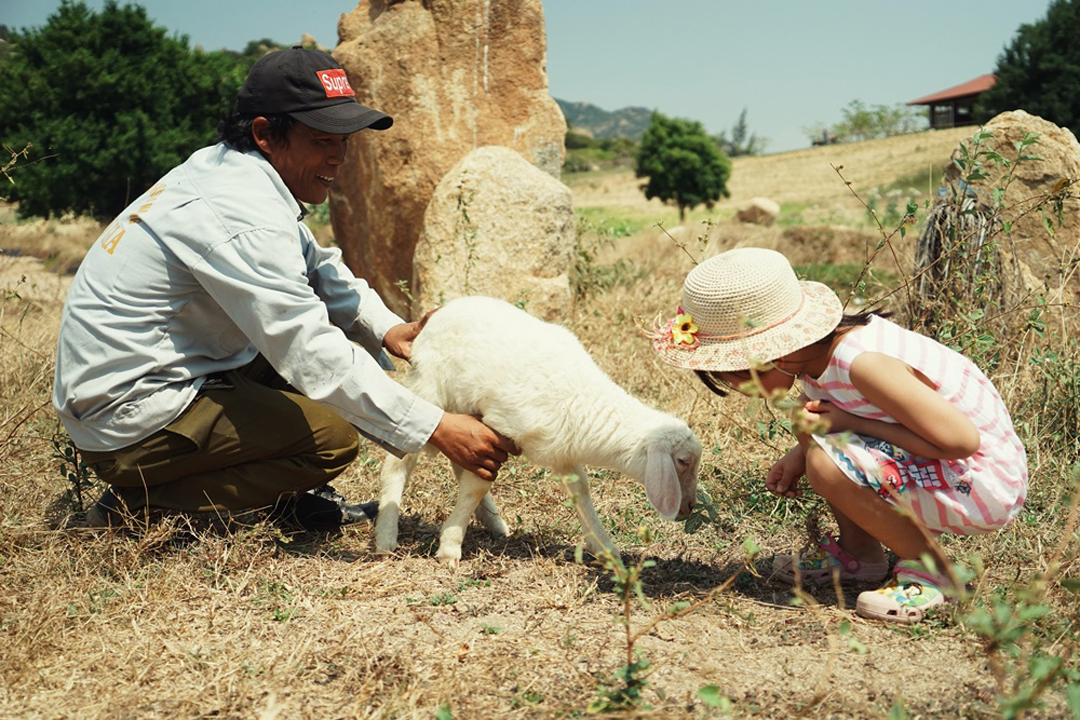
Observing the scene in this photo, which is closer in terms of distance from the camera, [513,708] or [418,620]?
[513,708]

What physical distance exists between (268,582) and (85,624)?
0.60 meters

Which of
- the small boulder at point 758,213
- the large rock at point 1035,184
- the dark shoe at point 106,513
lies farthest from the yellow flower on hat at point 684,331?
the small boulder at point 758,213

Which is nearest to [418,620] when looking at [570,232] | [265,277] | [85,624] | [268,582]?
[268,582]

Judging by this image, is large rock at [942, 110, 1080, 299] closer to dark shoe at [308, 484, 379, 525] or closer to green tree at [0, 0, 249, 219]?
dark shoe at [308, 484, 379, 525]

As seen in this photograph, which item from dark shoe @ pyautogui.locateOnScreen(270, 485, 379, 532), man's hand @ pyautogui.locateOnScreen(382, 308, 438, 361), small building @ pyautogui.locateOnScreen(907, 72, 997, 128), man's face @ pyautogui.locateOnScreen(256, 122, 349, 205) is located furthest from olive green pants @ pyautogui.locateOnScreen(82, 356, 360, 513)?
small building @ pyautogui.locateOnScreen(907, 72, 997, 128)

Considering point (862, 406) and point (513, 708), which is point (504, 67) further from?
point (513, 708)

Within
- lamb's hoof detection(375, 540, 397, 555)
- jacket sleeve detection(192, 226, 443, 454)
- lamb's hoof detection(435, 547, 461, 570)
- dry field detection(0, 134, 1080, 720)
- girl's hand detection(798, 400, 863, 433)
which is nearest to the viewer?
dry field detection(0, 134, 1080, 720)

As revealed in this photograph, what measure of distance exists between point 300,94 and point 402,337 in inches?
43.7

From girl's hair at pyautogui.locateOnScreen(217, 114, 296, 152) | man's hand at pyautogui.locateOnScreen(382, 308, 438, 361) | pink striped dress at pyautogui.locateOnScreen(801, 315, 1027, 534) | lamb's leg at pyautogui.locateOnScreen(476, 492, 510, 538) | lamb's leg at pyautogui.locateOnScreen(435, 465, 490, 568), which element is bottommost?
lamb's leg at pyautogui.locateOnScreen(476, 492, 510, 538)

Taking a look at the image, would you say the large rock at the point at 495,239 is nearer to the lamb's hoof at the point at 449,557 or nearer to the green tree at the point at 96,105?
the lamb's hoof at the point at 449,557

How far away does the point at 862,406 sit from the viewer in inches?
114

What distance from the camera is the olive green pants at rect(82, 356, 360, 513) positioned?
336 cm

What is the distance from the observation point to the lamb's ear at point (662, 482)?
10.7 feet

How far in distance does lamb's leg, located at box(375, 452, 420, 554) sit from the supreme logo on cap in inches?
56.2
